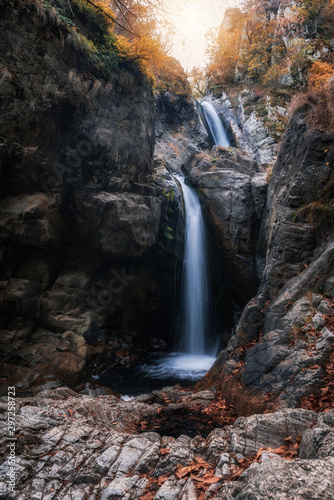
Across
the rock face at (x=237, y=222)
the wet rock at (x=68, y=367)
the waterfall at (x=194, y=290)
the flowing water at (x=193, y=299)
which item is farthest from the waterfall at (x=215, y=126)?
the wet rock at (x=68, y=367)

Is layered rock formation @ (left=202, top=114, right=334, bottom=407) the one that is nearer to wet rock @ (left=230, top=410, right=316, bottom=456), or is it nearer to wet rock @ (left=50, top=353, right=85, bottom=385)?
wet rock @ (left=230, top=410, right=316, bottom=456)

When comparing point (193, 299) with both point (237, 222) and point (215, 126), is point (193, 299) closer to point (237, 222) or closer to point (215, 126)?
point (237, 222)

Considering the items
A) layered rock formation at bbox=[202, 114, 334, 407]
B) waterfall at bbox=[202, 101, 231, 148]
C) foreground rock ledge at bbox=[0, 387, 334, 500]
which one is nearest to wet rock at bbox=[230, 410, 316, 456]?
foreground rock ledge at bbox=[0, 387, 334, 500]

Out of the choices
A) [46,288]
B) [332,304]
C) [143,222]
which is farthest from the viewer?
[143,222]

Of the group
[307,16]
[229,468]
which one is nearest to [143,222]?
[229,468]

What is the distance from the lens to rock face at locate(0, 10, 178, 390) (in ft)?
26.4

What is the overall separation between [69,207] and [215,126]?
64.2 feet

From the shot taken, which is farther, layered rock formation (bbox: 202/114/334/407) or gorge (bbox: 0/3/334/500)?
layered rock formation (bbox: 202/114/334/407)

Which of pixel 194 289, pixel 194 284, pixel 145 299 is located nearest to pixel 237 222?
pixel 194 284

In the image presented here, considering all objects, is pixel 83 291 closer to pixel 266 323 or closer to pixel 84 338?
pixel 84 338

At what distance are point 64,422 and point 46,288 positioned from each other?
6555mm

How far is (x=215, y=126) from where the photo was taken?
2412cm

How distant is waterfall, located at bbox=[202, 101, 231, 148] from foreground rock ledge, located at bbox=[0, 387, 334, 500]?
22.8 metres

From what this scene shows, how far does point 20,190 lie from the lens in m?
8.58
